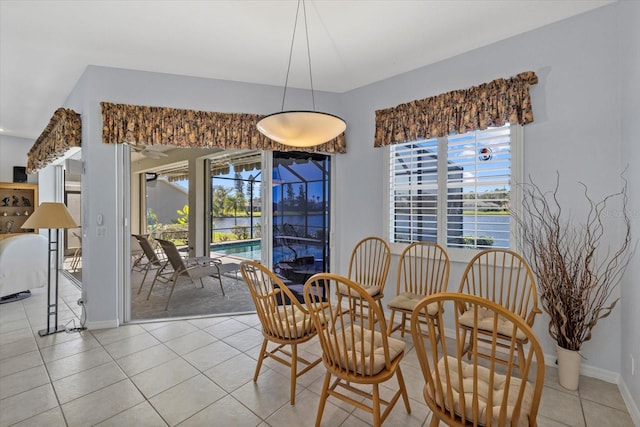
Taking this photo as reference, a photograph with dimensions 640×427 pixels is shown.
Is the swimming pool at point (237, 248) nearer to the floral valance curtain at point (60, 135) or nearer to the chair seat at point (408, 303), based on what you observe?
the floral valance curtain at point (60, 135)

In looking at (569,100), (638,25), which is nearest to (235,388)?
(569,100)

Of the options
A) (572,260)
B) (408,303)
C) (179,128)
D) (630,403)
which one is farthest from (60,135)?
(630,403)

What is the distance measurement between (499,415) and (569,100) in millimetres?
2588

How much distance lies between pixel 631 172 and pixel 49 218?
5.02 metres

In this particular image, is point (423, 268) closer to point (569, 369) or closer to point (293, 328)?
point (569, 369)

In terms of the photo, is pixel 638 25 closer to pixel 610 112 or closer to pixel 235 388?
pixel 610 112

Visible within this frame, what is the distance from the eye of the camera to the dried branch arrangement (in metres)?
2.27

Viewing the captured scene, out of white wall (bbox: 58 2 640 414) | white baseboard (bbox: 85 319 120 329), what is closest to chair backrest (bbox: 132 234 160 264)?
white wall (bbox: 58 2 640 414)

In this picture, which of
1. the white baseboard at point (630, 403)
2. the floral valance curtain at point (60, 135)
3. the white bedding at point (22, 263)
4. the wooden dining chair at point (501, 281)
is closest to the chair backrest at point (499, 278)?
the wooden dining chair at point (501, 281)

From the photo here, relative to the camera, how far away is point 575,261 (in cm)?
250

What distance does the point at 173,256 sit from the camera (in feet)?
14.2

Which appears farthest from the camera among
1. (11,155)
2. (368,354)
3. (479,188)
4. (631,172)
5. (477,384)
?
(11,155)

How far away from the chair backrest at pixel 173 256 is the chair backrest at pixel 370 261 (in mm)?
2394

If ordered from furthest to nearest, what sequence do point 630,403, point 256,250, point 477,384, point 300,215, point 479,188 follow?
point 256,250, point 300,215, point 479,188, point 630,403, point 477,384
